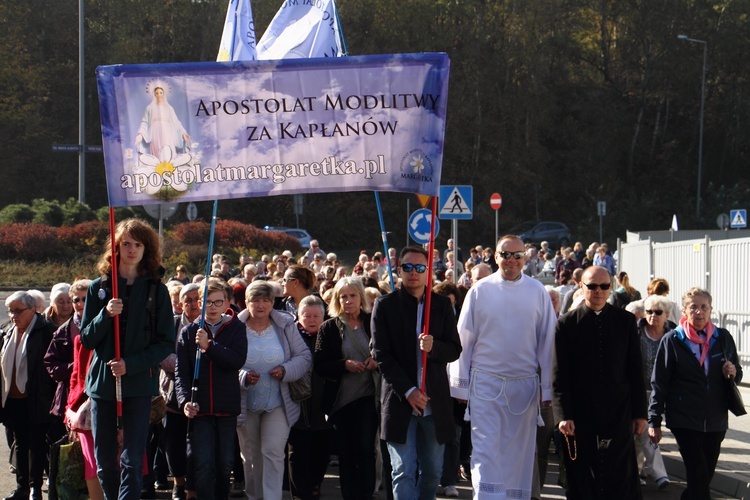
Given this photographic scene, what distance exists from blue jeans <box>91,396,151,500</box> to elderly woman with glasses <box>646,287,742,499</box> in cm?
357

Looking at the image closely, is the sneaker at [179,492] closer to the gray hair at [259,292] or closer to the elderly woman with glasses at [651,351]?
the gray hair at [259,292]

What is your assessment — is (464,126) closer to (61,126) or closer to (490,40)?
(490,40)

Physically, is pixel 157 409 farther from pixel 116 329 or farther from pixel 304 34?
pixel 304 34

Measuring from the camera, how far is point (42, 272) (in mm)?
30859

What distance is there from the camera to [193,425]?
26.1 feet

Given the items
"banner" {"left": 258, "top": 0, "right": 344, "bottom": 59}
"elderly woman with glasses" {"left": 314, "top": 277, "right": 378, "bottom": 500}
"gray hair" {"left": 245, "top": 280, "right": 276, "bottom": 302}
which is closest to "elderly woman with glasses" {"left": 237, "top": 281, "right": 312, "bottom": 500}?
"gray hair" {"left": 245, "top": 280, "right": 276, "bottom": 302}

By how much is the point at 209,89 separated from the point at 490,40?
51.5 meters

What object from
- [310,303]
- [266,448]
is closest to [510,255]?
[310,303]

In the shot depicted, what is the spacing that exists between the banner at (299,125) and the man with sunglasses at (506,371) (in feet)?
2.87

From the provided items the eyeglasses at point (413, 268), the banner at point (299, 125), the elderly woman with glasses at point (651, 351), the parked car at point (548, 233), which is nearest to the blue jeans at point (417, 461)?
the eyeglasses at point (413, 268)

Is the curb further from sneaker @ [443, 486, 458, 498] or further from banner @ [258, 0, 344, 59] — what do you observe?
banner @ [258, 0, 344, 59]

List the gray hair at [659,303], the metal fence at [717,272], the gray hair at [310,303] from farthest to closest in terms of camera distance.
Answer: the metal fence at [717,272]
the gray hair at [659,303]
the gray hair at [310,303]

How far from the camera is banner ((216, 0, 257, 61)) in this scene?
8.69 meters

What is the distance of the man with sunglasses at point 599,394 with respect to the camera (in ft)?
23.9
